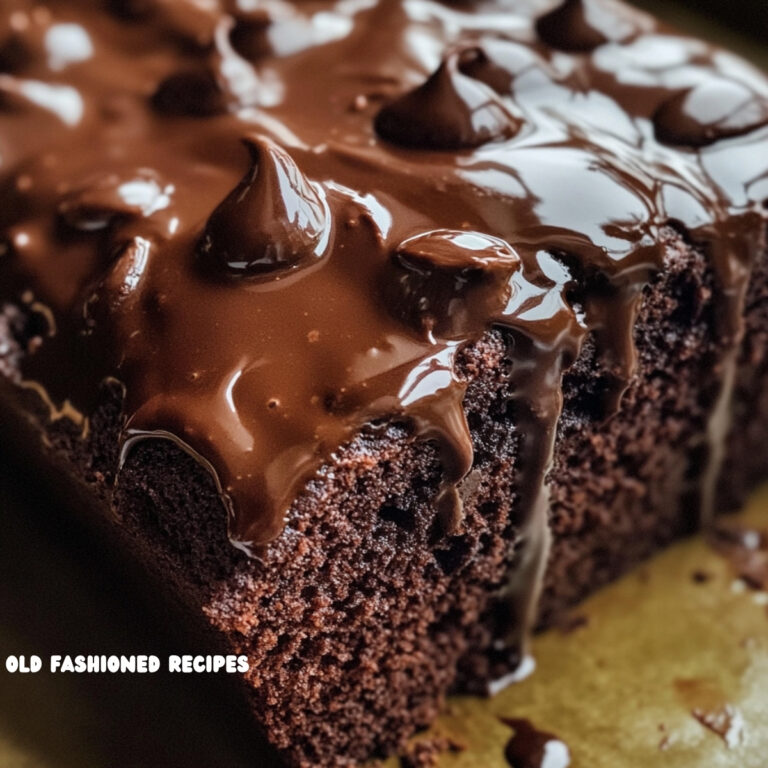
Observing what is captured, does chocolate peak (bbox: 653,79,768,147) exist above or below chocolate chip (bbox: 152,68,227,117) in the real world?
above

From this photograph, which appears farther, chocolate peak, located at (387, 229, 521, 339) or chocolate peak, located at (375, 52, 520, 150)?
chocolate peak, located at (375, 52, 520, 150)

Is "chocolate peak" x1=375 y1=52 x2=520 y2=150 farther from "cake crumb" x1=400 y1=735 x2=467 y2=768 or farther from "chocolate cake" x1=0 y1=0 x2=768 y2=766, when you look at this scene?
"cake crumb" x1=400 y1=735 x2=467 y2=768

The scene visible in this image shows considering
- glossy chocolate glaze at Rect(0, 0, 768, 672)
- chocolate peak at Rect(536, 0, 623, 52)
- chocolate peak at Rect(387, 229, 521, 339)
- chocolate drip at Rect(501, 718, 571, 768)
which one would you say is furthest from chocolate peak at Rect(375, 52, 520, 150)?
chocolate drip at Rect(501, 718, 571, 768)

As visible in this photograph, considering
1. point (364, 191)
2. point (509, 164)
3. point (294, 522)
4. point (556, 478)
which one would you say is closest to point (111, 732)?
point (294, 522)

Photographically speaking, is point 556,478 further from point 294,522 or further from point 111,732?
point 111,732

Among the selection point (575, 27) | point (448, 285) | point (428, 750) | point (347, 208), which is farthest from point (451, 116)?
point (428, 750)

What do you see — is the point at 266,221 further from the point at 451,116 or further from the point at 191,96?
the point at 191,96

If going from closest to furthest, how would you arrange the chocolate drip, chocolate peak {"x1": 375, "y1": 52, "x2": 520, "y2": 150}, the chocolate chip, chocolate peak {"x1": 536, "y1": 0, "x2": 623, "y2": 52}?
chocolate peak {"x1": 375, "y1": 52, "x2": 520, "y2": 150}
the chocolate drip
the chocolate chip
chocolate peak {"x1": 536, "y1": 0, "x2": 623, "y2": 52}
